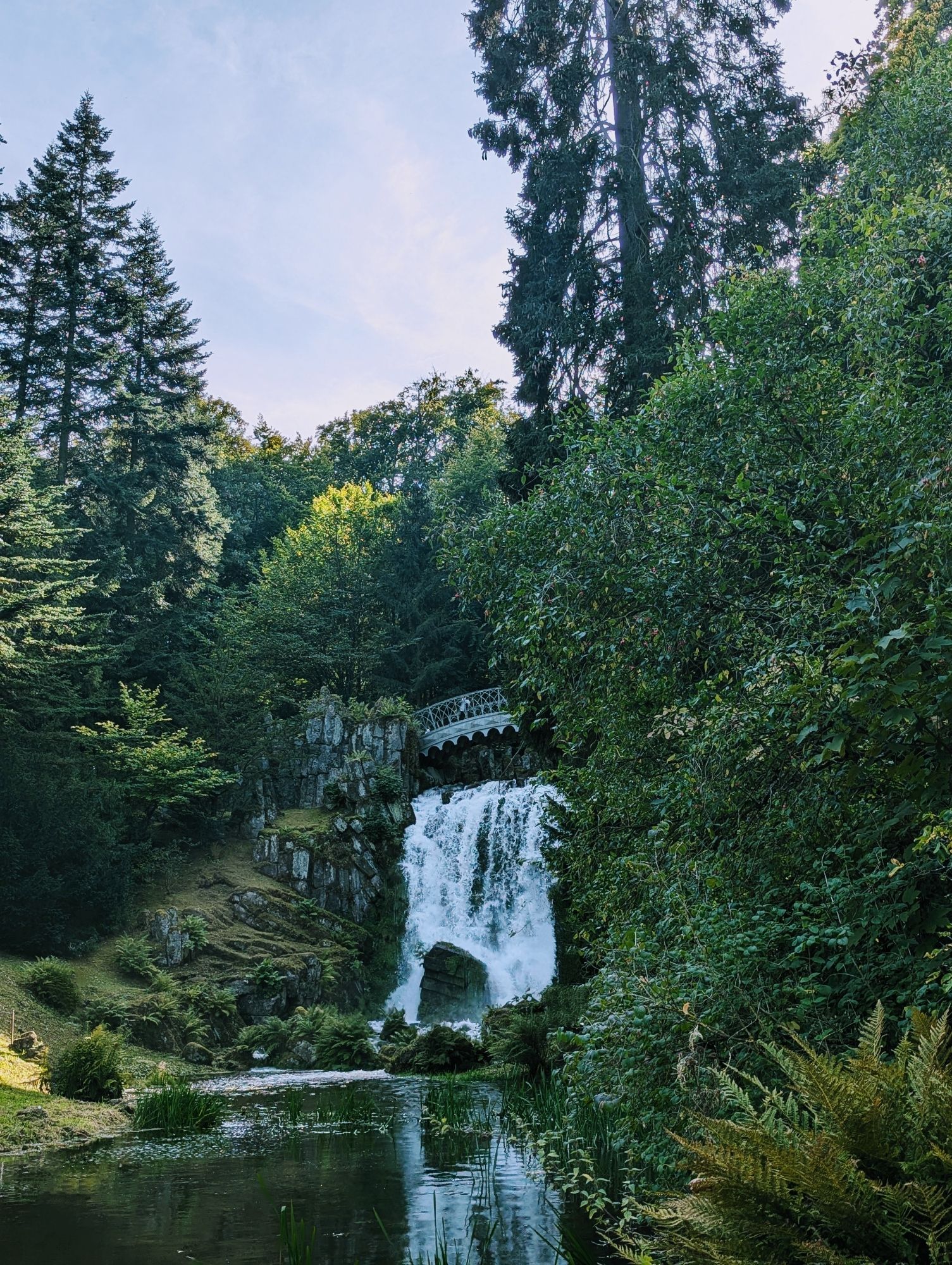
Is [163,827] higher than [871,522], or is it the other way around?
[163,827]

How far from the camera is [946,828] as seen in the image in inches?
148

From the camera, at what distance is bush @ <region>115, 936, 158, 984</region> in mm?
18391

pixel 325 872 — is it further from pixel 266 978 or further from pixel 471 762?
pixel 471 762

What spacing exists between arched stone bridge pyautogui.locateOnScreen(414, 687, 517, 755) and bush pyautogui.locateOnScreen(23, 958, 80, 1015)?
1369 centimetres

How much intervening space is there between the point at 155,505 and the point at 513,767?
14.2 meters

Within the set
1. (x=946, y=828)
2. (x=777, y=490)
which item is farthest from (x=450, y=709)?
(x=946, y=828)

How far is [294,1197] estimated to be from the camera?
23.7ft

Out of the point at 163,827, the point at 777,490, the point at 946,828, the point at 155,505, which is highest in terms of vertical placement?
the point at 155,505

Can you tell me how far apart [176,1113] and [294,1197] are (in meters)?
3.26

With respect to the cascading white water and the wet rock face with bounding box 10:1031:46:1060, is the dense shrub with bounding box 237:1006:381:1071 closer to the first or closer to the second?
the cascading white water

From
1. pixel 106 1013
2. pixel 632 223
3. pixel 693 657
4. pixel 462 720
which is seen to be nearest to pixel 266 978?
pixel 106 1013

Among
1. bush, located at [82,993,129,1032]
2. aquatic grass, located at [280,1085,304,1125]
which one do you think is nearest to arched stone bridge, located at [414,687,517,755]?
bush, located at [82,993,129,1032]

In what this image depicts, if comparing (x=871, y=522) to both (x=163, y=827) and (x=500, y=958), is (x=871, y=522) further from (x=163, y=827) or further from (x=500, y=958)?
(x=163, y=827)

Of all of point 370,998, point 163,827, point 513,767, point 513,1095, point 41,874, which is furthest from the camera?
point 513,767
